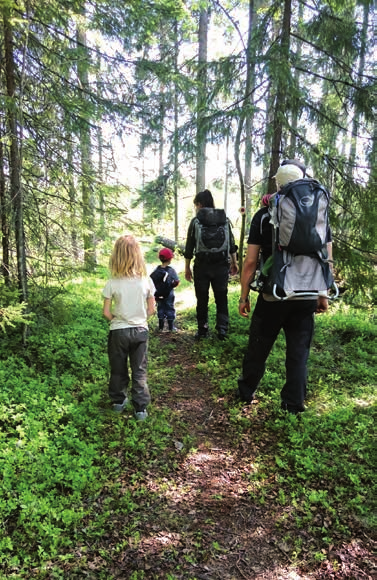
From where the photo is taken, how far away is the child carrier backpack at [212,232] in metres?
6.45

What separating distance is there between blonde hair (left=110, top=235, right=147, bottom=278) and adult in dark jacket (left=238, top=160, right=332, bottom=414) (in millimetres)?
1277

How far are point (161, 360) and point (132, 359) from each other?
180cm

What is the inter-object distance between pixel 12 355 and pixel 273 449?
365 centimetres

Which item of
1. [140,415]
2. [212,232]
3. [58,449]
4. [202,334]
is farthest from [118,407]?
[212,232]

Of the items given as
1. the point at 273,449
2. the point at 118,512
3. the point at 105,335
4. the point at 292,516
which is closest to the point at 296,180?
the point at 273,449

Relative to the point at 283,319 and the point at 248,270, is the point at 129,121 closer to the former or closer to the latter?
the point at 248,270

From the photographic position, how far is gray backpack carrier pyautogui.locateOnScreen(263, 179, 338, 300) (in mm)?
3732

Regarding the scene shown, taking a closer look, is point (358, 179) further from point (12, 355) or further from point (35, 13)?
point (12, 355)

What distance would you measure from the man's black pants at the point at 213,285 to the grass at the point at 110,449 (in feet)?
2.74

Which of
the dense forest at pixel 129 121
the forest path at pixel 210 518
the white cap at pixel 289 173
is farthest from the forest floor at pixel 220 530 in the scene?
the dense forest at pixel 129 121

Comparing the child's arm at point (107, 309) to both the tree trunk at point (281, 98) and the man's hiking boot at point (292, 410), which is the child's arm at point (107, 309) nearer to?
the man's hiking boot at point (292, 410)

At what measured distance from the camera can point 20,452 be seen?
3.65m

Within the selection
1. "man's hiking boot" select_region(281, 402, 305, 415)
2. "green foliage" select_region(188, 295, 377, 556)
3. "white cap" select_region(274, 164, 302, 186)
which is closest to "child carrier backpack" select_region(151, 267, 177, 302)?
"green foliage" select_region(188, 295, 377, 556)

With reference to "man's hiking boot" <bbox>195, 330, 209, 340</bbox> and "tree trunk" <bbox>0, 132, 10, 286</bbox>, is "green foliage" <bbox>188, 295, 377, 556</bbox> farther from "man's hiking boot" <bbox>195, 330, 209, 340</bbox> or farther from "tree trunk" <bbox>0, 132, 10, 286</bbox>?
"tree trunk" <bbox>0, 132, 10, 286</bbox>
